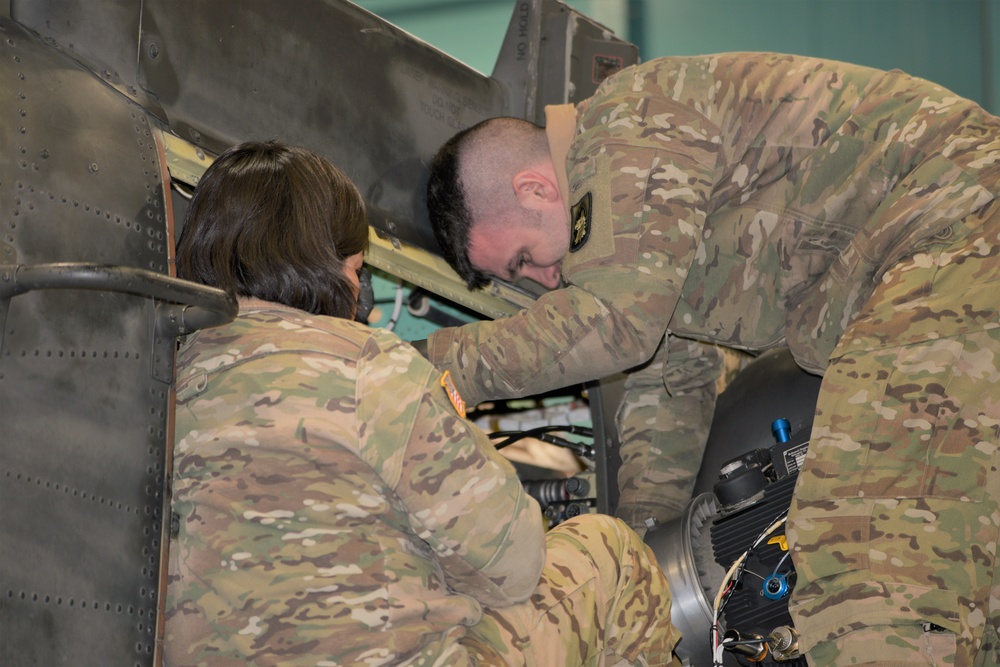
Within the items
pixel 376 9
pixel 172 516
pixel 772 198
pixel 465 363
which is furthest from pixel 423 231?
pixel 376 9

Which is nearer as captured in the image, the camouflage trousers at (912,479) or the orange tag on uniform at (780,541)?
the camouflage trousers at (912,479)

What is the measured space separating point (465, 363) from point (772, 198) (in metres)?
0.79

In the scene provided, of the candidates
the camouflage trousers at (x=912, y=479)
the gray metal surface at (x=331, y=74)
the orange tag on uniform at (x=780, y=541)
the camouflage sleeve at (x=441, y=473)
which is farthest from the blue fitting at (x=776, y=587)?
the gray metal surface at (x=331, y=74)

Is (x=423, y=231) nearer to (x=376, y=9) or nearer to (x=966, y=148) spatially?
(x=966, y=148)

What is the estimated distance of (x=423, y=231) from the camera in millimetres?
2738

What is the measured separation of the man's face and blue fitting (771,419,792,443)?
2.07 feet

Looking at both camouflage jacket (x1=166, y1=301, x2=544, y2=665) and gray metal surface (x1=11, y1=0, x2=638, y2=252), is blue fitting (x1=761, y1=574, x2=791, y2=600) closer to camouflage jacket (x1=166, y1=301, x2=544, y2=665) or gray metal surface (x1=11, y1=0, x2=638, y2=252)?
camouflage jacket (x1=166, y1=301, x2=544, y2=665)

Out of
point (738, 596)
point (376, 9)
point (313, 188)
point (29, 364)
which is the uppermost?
point (313, 188)

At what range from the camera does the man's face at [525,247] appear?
8.29ft

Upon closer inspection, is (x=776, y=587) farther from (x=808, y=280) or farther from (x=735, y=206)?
(x=735, y=206)

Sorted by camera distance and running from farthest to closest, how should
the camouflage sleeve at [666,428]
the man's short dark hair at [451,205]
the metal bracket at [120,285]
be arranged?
the camouflage sleeve at [666,428], the man's short dark hair at [451,205], the metal bracket at [120,285]

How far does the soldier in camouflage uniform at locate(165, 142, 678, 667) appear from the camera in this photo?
4.96ft

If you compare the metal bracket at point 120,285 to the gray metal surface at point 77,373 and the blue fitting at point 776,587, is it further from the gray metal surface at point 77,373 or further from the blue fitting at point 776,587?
the blue fitting at point 776,587

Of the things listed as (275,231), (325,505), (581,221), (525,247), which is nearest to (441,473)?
(325,505)
